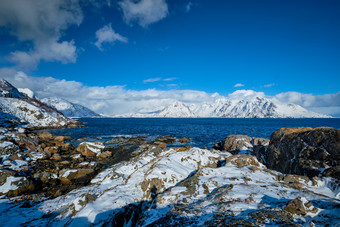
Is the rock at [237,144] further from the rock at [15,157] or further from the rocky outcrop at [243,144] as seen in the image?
the rock at [15,157]

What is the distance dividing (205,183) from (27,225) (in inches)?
472

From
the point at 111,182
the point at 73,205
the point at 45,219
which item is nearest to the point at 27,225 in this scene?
the point at 45,219

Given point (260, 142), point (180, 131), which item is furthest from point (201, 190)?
point (180, 131)

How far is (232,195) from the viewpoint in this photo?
26.4 ft

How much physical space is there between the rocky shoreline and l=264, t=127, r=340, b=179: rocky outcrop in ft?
0.17

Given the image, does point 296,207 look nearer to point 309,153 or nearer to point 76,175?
point 309,153

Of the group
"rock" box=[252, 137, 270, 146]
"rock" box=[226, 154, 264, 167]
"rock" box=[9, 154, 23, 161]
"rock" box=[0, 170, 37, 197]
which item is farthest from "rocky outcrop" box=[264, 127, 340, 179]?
"rock" box=[9, 154, 23, 161]

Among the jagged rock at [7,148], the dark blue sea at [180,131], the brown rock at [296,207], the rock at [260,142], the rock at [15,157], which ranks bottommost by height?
the dark blue sea at [180,131]

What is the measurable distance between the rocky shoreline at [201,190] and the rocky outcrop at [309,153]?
5cm

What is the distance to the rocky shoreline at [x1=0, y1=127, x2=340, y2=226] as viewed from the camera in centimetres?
642

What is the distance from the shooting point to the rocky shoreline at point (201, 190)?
6.42 m

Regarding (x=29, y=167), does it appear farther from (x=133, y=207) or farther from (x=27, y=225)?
(x=133, y=207)

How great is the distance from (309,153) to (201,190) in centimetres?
1124

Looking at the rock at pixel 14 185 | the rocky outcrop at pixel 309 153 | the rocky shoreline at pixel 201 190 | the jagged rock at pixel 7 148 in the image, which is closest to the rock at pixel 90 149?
the rocky shoreline at pixel 201 190
